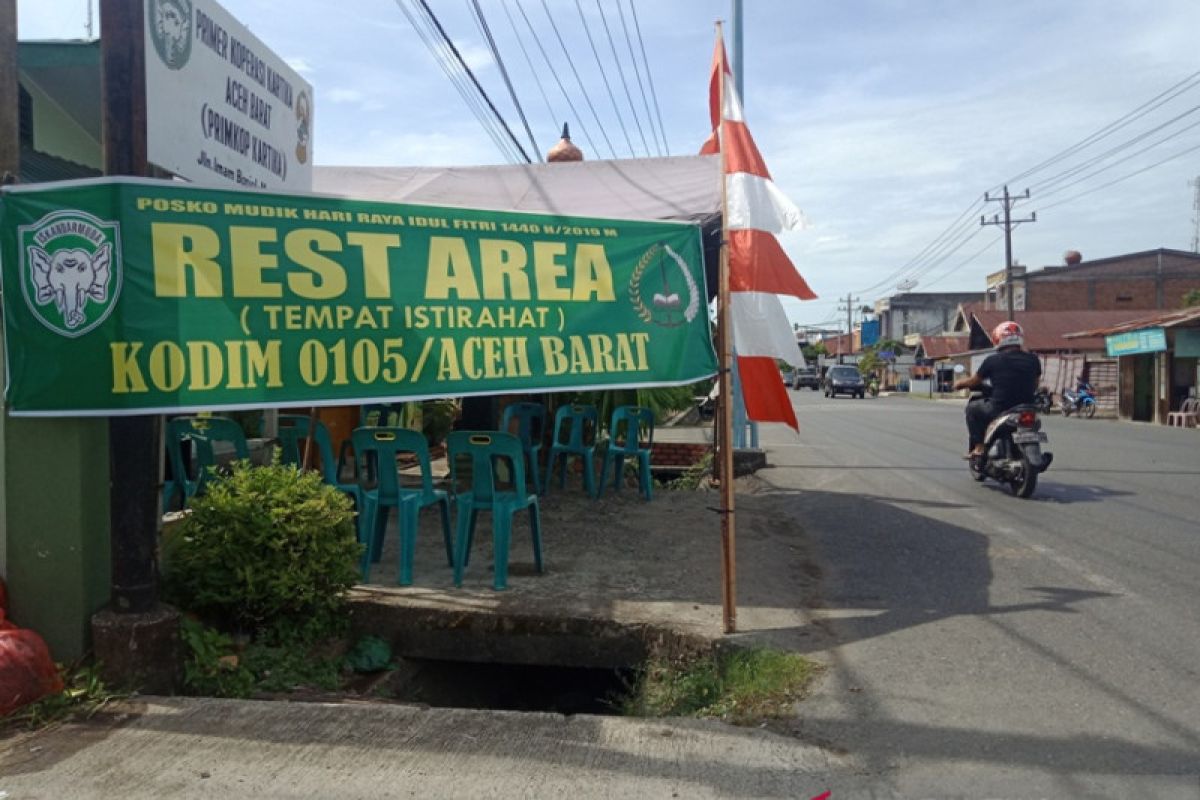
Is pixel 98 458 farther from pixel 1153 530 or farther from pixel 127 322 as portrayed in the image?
pixel 1153 530

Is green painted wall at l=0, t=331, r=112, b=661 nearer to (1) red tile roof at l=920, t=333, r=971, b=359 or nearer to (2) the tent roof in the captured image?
(2) the tent roof

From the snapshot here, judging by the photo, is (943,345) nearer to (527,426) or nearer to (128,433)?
(527,426)

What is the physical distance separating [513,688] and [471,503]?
1.31m

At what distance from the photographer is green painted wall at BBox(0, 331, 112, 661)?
4496 millimetres

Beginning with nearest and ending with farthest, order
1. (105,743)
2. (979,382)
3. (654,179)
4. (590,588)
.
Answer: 1. (105,743)
2. (590,588)
3. (654,179)
4. (979,382)

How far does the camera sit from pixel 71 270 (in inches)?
177

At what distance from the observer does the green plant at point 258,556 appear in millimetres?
4953

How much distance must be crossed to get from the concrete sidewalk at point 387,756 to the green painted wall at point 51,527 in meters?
0.61

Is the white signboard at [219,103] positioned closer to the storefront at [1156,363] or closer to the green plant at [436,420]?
the green plant at [436,420]

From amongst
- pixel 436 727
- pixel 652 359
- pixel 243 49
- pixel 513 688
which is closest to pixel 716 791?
pixel 436 727

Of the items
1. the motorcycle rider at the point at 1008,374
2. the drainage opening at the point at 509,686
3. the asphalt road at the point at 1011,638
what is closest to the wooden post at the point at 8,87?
the drainage opening at the point at 509,686

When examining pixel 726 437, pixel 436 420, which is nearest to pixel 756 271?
pixel 726 437

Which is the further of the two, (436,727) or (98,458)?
(98,458)

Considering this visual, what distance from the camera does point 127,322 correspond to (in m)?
4.52
